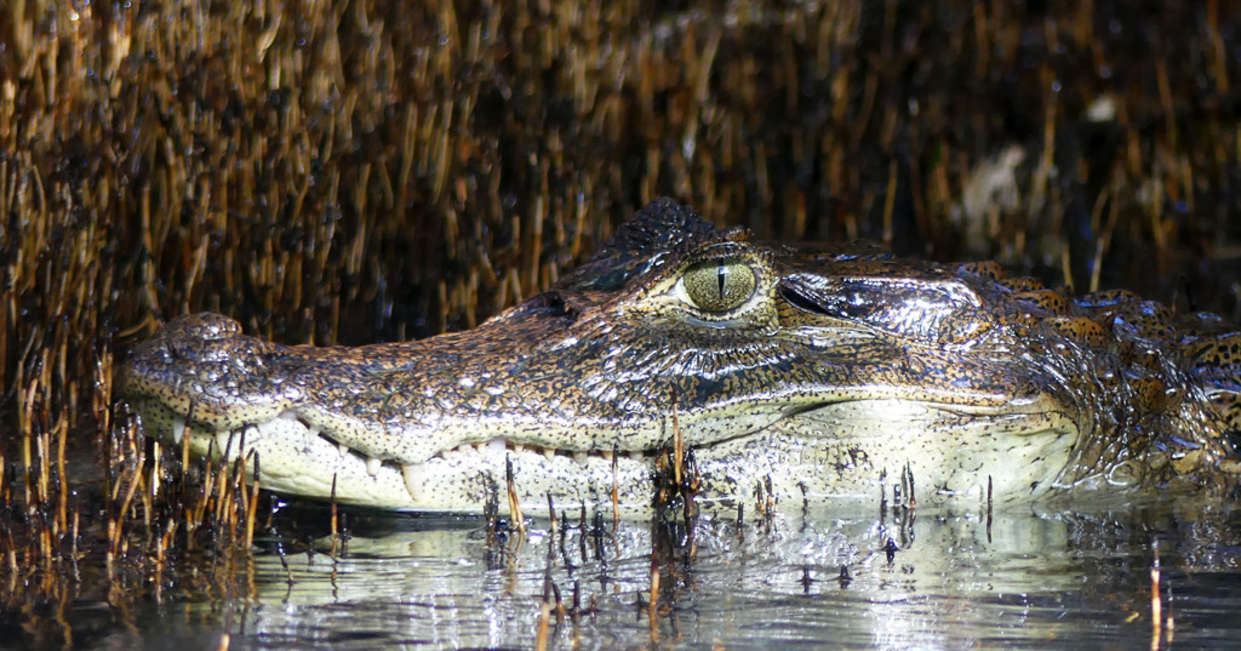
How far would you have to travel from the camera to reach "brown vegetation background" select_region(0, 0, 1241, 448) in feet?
17.6

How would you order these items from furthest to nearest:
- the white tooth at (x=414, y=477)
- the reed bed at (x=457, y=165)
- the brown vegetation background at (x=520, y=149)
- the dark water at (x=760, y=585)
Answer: the brown vegetation background at (x=520, y=149)
the reed bed at (x=457, y=165)
the white tooth at (x=414, y=477)
the dark water at (x=760, y=585)

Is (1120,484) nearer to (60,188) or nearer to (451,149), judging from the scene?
(451,149)

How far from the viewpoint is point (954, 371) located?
4094mm

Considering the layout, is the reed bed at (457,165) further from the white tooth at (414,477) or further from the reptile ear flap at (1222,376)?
the reptile ear flap at (1222,376)

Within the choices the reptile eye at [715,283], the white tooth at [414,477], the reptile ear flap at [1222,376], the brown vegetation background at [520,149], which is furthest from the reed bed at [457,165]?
the reptile eye at [715,283]

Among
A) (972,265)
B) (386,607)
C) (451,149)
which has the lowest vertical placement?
(386,607)

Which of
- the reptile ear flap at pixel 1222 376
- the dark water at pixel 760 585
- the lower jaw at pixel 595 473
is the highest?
the reptile ear flap at pixel 1222 376

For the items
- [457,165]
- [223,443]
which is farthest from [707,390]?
[457,165]

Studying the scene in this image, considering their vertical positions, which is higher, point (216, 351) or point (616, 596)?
point (216, 351)

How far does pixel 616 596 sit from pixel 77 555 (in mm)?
1391

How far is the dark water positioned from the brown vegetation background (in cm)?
125

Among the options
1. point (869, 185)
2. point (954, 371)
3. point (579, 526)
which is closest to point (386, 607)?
point (579, 526)

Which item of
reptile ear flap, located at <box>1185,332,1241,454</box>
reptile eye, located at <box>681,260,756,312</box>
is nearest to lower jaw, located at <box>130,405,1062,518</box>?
reptile eye, located at <box>681,260,756,312</box>

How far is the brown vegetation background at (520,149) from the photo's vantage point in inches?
212
